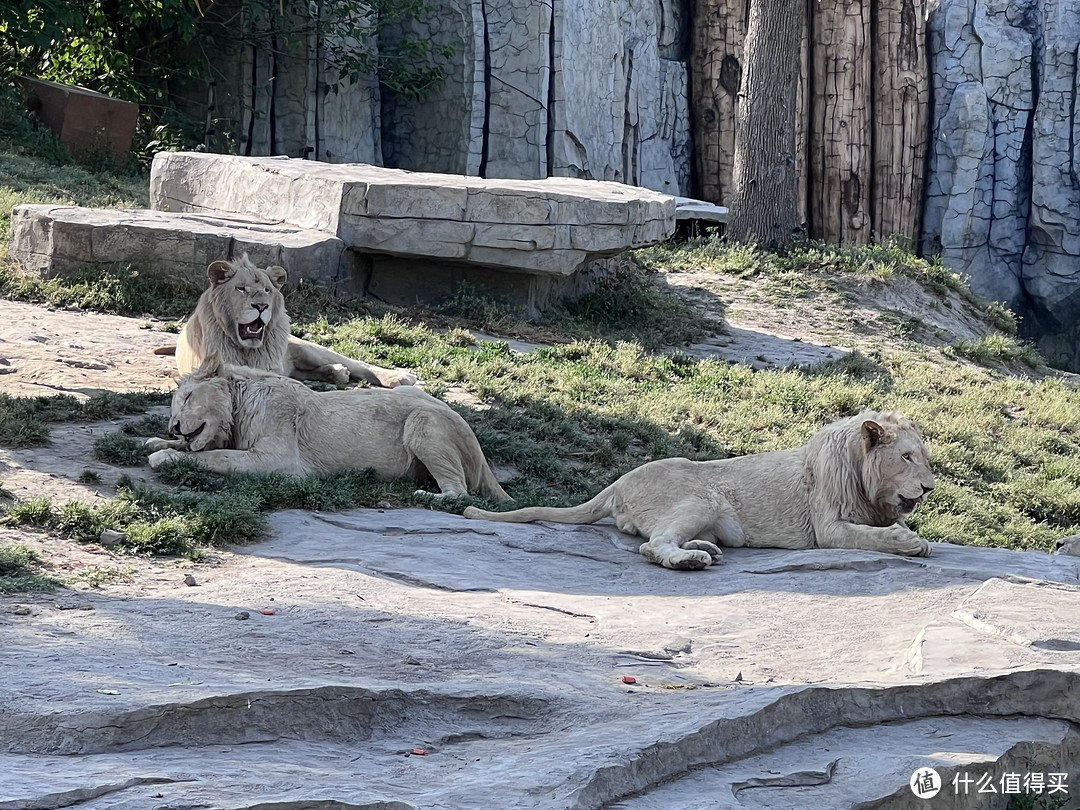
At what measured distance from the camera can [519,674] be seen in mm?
4707

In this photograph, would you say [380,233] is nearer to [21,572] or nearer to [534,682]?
[21,572]

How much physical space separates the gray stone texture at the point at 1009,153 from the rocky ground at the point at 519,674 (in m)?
13.2

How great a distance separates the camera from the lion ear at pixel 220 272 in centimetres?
918

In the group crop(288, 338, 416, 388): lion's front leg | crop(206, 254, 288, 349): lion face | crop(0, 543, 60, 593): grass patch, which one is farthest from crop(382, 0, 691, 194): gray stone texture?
crop(0, 543, 60, 593): grass patch

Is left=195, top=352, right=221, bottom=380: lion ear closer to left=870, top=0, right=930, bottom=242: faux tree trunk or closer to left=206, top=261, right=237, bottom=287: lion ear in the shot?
left=206, top=261, right=237, bottom=287: lion ear

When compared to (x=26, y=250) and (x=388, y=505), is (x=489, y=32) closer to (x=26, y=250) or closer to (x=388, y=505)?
(x=26, y=250)

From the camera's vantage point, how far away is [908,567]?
20.8 feet

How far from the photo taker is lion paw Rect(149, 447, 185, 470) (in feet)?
24.9

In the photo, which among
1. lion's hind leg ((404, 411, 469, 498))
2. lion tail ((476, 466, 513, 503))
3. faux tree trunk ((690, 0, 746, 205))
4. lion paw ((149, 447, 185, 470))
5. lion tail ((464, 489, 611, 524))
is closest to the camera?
lion tail ((464, 489, 611, 524))

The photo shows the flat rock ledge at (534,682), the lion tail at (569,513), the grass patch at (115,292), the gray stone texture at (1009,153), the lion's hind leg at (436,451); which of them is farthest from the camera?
the gray stone texture at (1009,153)

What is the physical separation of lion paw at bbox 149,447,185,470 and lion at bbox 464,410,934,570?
189 cm

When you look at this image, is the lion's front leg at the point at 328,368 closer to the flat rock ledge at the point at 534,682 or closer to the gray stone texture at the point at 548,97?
the flat rock ledge at the point at 534,682

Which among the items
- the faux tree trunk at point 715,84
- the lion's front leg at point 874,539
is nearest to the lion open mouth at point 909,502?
the lion's front leg at point 874,539

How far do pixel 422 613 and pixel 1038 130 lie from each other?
16.6 metres
